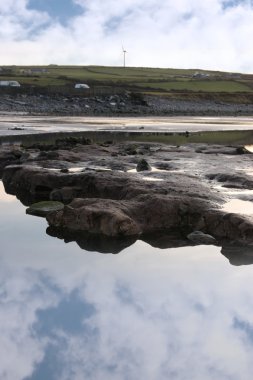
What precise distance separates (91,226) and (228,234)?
3294 millimetres

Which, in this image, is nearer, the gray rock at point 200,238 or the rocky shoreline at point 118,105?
the gray rock at point 200,238

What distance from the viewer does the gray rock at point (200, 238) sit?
14.2m

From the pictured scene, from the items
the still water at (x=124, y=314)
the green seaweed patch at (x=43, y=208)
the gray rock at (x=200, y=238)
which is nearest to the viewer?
the still water at (x=124, y=314)

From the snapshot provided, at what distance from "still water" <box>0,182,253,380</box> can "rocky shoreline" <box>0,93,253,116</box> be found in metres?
75.3

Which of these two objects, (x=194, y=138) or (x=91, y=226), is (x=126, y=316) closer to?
(x=91, y=226)

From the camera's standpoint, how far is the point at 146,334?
913cm

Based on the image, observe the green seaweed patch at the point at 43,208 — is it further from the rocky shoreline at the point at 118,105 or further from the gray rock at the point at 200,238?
the rocky shoreline at the point at 118,105

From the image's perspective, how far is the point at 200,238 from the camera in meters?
14.4

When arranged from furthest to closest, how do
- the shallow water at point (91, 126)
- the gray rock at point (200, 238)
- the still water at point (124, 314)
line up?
the shallow water at point (91, 126) < the gray rock at point (200, 238) < the still water at point (124, 314)

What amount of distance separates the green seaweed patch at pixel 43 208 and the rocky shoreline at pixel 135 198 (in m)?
0.03

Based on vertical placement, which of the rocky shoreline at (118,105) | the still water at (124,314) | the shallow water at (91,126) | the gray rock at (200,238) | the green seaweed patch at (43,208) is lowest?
the rocky shoreline at (118,105)

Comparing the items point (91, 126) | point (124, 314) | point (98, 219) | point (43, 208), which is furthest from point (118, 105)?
point (124, 314)

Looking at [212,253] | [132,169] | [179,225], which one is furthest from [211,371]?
[132,169]

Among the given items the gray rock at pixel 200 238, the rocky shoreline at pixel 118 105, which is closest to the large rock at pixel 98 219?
the gray rock at pixel 200 238
